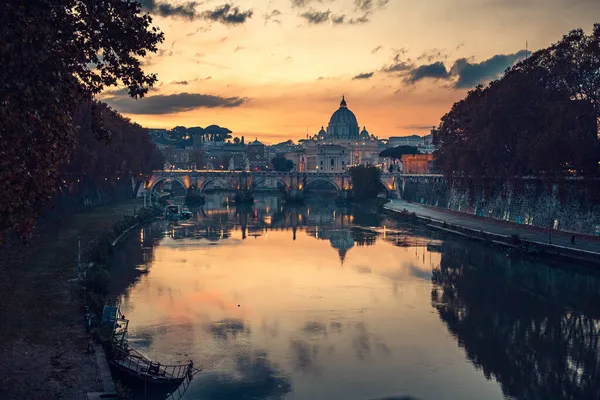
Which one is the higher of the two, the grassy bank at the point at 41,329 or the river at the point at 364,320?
the grassy bank at the point at 41,329

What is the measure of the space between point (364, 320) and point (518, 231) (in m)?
29.5

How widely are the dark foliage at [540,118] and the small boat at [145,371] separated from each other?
33.5 m

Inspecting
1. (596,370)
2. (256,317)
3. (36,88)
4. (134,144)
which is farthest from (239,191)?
→ (36,88)

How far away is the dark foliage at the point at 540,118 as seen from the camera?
46781 millimetres

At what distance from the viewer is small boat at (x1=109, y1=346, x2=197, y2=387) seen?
20.0m

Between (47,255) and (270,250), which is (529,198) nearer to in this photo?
(270,250)

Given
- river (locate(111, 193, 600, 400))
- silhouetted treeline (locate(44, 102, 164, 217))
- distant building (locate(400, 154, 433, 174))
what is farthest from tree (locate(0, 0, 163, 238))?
distant building (locate(400, 154, 433, 174))

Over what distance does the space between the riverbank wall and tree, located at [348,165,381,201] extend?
28.1 m

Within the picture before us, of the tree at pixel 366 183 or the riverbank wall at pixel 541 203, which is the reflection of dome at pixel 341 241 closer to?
the riverbank wall at pixel 541 203

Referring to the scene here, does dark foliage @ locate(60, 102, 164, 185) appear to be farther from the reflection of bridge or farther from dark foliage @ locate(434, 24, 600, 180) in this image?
dark foliage @ locate(434, 24, 600, 180)

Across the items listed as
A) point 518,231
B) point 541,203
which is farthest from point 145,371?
point 541,203

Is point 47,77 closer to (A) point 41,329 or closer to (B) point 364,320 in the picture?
(A) point 41,329

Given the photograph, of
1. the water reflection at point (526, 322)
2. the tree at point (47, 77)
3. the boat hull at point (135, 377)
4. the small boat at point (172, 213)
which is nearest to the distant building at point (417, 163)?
the small boat at point (172, 213)

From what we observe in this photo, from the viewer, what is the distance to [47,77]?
13734mm
